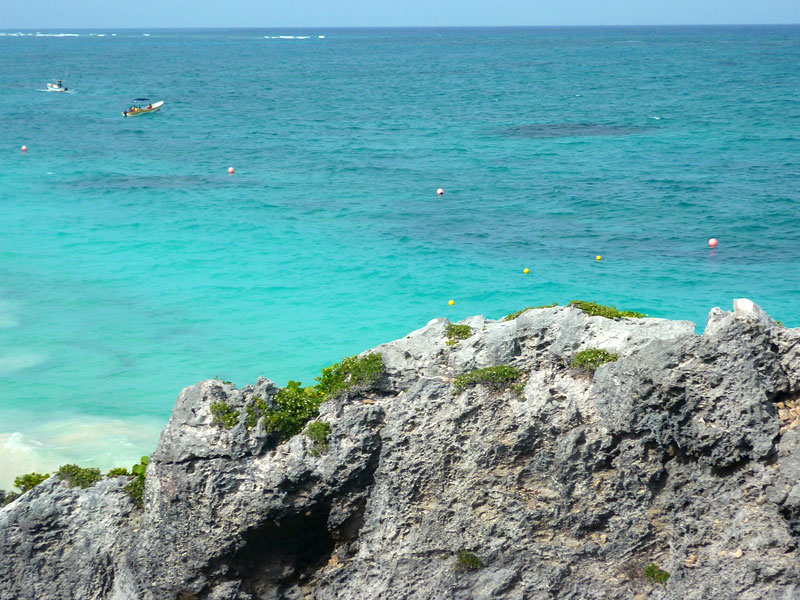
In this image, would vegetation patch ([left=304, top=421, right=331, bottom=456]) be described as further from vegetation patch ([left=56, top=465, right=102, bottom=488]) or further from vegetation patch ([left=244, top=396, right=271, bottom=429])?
vegetation patch ([left=56, top=465, right=102, bottom=488])

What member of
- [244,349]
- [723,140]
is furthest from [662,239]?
[723,140]

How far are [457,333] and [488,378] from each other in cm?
143

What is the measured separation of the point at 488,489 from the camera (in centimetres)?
1001

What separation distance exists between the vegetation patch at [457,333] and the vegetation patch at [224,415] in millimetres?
3301

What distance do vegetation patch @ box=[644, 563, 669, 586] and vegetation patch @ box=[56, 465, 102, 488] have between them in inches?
315

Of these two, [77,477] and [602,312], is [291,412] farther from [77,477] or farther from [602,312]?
[602,312]

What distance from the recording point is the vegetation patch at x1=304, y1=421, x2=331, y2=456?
1027cm

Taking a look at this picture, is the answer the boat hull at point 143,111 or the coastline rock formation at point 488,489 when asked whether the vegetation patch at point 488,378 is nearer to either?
the coastline rock formation at point 488,489

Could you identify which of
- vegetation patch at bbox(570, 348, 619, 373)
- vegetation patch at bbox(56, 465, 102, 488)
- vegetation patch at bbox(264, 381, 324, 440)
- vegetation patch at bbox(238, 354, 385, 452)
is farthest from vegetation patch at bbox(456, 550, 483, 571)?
vegetation patch at bbox(56, 465, 102, 488)

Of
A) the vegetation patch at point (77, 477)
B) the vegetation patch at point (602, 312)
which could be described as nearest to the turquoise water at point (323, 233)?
Answer: the vegetation patch at point (77, 477)

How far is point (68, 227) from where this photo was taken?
36688 millimetres

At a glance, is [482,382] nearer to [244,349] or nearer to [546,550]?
[546,550]

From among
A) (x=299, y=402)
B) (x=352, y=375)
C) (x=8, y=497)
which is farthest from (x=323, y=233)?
(x=299, y=402)

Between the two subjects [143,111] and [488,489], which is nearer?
[488,489]
